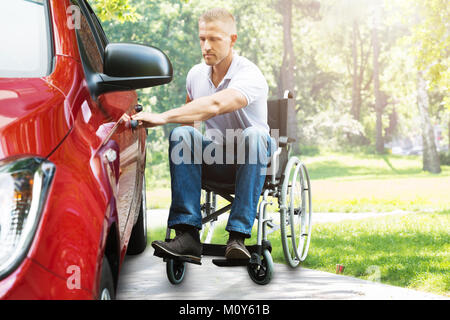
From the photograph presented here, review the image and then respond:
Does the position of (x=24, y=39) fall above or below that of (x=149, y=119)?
above

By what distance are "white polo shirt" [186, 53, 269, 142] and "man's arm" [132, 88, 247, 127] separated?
0.49 ft

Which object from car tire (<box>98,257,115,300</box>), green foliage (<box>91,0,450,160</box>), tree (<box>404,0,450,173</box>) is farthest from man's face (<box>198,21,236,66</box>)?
green foliage (<box>91,0,450,160</box>)

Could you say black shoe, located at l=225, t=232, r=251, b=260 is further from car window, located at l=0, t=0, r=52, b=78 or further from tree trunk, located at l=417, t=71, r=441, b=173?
tree trunk, located at l=417, t=71, r=441, b=173

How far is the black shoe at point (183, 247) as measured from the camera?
13.4ft

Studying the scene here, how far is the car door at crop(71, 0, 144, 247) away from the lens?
2.90 metres

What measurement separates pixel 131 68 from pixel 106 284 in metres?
0.98

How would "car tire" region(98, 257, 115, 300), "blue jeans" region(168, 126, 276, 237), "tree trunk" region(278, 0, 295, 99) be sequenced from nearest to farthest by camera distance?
"car tire" region(98, 257, 115, 300), "blue jeans" region(168, 126, 276, 237), "tree trunk" region(278, 0, 295, 99)

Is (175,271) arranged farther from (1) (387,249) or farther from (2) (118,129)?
(1) (387,249)

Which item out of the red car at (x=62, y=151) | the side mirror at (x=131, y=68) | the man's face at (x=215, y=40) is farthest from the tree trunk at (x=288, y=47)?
the side mirror at (x=131, y=68)

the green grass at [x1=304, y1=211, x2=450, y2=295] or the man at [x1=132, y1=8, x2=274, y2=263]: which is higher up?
the man at [x1=132, y1=8, x2=274, y2=263]

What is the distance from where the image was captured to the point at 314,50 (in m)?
46.0

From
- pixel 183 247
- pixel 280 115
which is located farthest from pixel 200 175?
pixel 280 115

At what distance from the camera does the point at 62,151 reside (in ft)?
7.26
